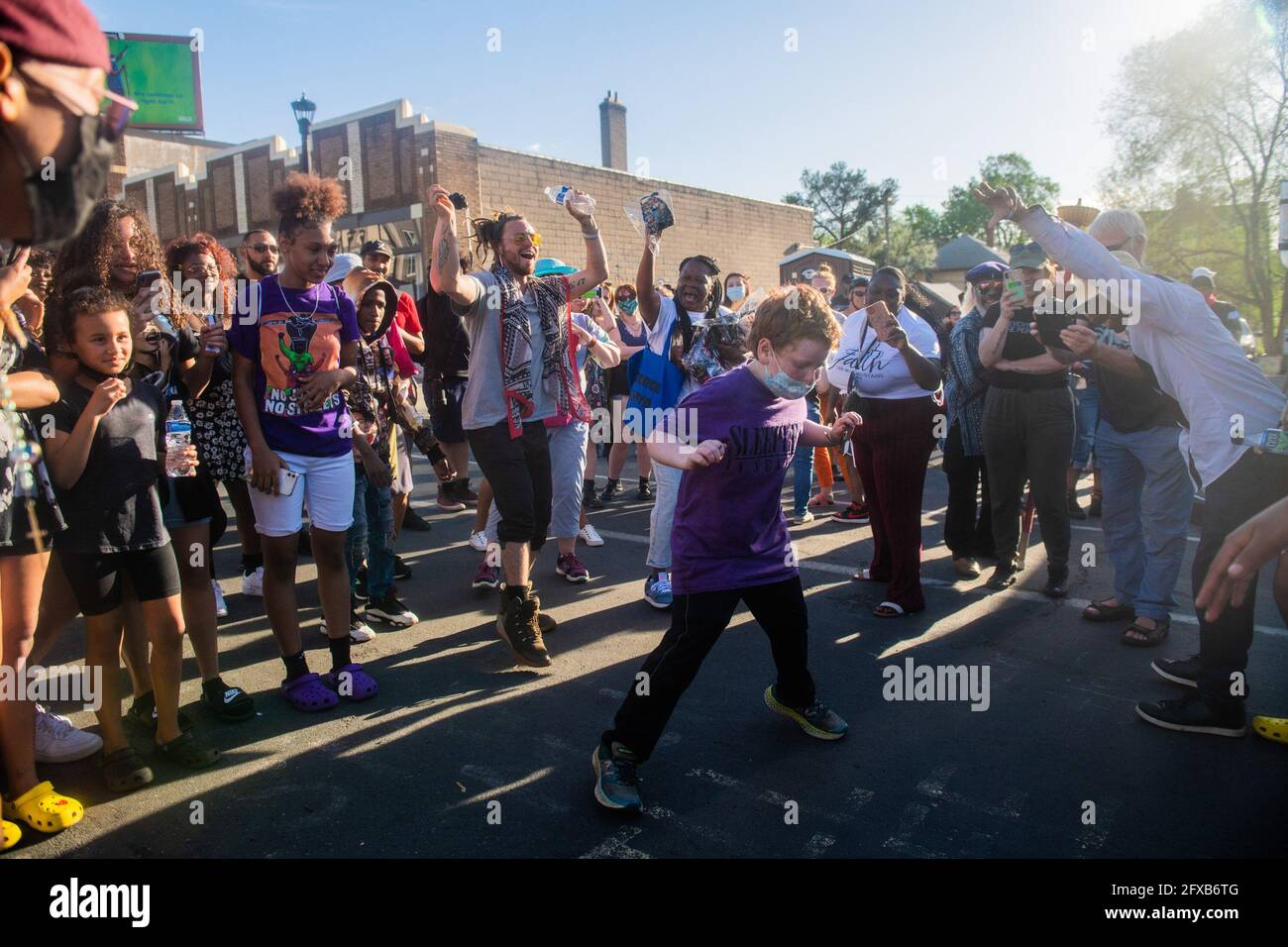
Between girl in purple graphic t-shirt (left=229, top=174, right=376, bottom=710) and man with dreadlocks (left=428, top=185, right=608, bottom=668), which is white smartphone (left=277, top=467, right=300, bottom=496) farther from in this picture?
man with dreadlocks (left=428, top=185, right=608, bottom=668)

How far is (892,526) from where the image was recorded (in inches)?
200

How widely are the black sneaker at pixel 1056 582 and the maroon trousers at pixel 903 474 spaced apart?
0.85 m

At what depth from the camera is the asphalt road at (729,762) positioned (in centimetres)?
279

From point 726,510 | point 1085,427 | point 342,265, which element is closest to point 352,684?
point 726,510

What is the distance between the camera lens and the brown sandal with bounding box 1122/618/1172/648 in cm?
447

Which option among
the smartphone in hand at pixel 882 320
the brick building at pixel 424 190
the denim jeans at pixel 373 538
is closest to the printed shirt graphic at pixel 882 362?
the smartphone in hand at pixel 882 320

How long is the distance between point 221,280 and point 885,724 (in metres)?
3.94

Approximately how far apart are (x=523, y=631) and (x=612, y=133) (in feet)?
102

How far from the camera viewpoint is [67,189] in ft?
4.16

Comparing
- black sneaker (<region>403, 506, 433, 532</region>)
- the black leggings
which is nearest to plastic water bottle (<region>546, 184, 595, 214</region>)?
the black leggings

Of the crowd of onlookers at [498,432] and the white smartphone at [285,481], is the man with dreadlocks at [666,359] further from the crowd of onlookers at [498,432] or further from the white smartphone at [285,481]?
the white smartphone at [285,481]

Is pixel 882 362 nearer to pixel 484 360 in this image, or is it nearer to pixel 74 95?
pixel 484 360

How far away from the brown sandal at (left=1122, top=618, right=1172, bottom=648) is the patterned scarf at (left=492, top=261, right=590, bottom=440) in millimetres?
3139
